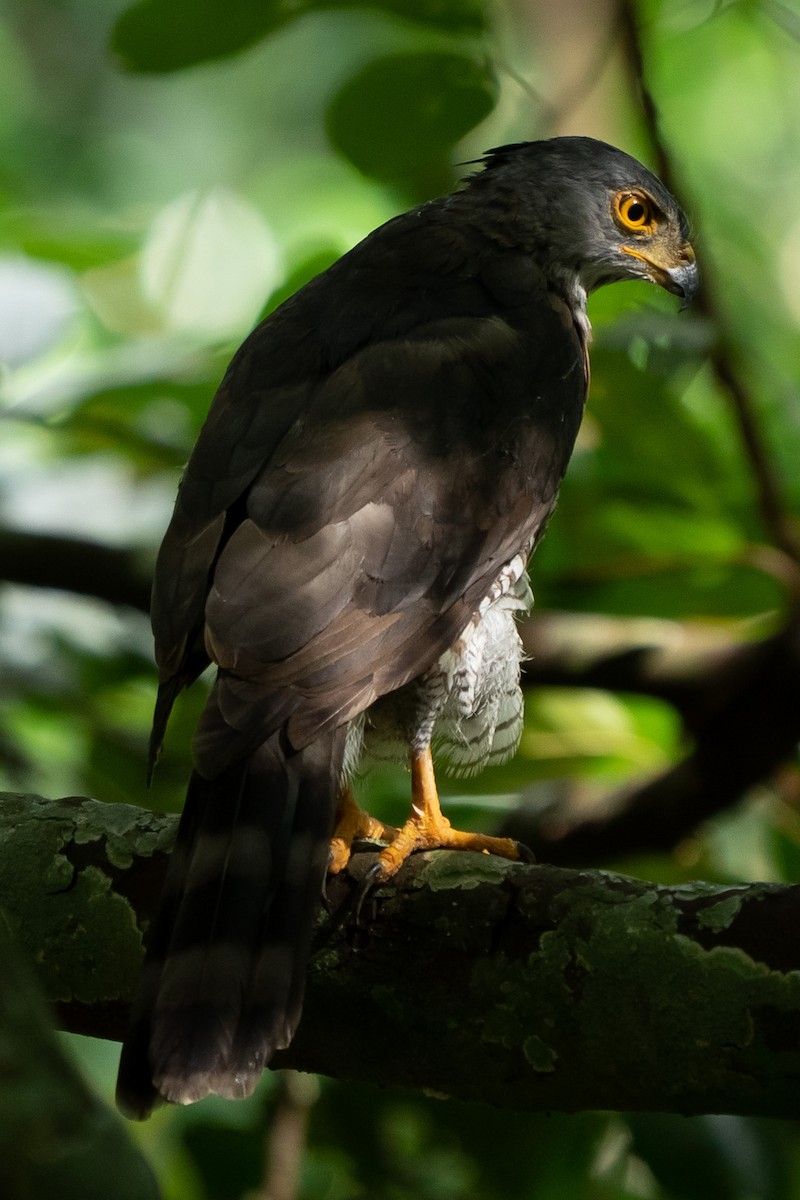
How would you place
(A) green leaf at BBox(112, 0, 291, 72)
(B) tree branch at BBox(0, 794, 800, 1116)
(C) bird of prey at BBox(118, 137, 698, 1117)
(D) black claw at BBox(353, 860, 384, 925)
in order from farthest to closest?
1. (A) green leaf at BBox(112, 0, 291, 72)
2. (D) black claw at BBox(353, 860, 384, 925)
3. (C) bird of prey at BBox(118, 137, 698, 1117)
4. (B) tree branch at BBox(0, 794, 800, 1116)

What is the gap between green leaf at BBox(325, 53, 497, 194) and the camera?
2.87 m

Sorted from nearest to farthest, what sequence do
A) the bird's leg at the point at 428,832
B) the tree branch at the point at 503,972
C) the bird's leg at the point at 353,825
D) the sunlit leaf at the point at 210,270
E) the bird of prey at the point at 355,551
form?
1. the tree branch at the point at 503,972
2. the bird of prey at the point at 355,551
3. the bird's leg at the point at 428,832
4. the bird's leg at the point at 353,825
5. the sunlit leaf at the point at 210,270

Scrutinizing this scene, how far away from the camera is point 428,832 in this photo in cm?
290

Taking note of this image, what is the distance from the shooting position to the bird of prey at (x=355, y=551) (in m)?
2.18

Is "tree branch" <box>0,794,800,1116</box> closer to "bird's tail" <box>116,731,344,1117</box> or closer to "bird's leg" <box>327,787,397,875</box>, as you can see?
"bird's tail" <box>116,731,344,1117</box>

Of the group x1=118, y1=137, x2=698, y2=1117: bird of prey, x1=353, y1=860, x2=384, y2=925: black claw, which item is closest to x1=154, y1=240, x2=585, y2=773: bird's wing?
x1=118, y1=137, x2=698, y2=1117: bird of prey

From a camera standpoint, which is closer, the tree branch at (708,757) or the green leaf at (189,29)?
the green leaf at (189,29)

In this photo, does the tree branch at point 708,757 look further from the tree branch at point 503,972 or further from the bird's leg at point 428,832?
the tree branch at point 503,972

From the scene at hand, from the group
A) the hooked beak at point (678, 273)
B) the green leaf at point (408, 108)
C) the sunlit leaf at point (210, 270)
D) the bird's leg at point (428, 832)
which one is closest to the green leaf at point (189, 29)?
the green leaf at point (408, 108)

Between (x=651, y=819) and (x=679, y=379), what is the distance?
1.18 metres

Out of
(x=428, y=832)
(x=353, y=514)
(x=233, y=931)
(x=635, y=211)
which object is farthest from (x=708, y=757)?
(x=233, y=931)

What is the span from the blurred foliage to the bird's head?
78 millimetres

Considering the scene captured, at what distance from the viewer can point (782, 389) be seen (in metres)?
3.57

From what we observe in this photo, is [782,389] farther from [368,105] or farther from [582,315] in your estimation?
[368,105]
